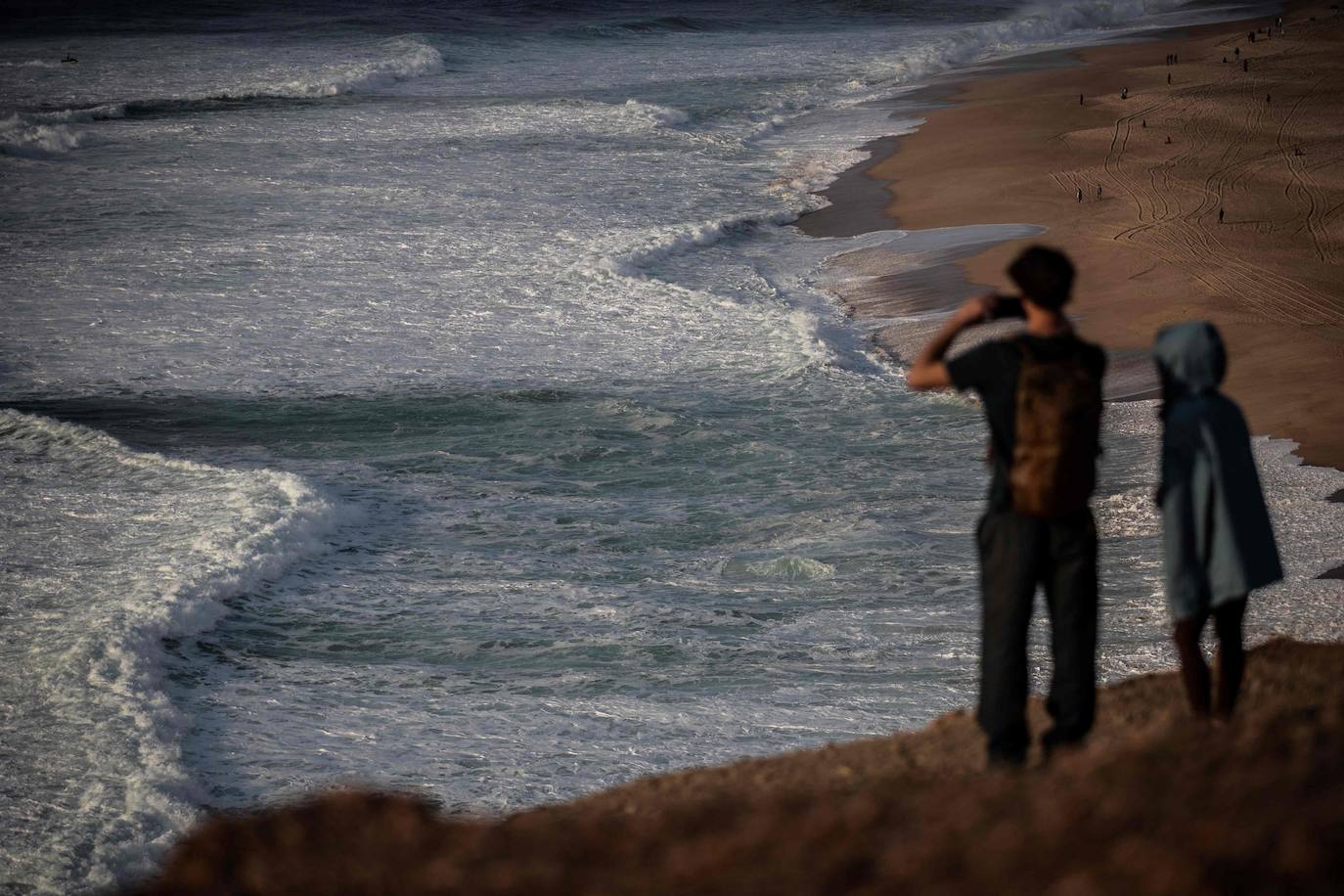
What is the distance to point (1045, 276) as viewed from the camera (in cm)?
369

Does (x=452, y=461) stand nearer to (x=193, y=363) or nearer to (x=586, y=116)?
(x=193, y=363)

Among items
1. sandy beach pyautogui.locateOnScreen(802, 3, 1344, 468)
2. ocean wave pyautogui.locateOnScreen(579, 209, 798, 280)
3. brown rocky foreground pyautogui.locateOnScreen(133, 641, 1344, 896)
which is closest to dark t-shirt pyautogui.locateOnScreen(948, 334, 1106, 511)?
brown rocky foreground pyautogui.locateOnScreen(133, 641, 1344, 896)

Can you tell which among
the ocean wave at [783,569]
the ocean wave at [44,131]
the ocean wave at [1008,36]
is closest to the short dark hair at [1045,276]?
the ocean wave at [783,569]

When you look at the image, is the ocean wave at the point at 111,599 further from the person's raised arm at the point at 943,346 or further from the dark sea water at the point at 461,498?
the person's raised arm at the point at 943,346

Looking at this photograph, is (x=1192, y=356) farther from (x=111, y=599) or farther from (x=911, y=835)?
(x=111, y=599)

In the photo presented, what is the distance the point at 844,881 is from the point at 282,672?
551cm

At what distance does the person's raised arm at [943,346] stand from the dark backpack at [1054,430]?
132 millimetres

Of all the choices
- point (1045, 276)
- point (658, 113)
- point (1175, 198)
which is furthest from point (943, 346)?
point (658, 113)

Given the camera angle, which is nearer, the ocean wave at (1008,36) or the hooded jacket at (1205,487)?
the hooded jacket at (1205,487)

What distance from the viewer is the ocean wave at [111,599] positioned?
6.46 meters

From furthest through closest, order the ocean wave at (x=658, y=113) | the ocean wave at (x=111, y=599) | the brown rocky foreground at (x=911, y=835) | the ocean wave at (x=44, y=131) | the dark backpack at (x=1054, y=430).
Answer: the ocean wave at (x=658, y=113) → the ocean wave at (x=44, y=131) → the ocean wave at (x=111, y=599) → the dark backpack at (x=1054, y=430) → the brown rocky foreground at (x=911, y=835)

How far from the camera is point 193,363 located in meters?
14.2

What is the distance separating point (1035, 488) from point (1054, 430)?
0.16 metres

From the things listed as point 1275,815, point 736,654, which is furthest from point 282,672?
point 1275,815
